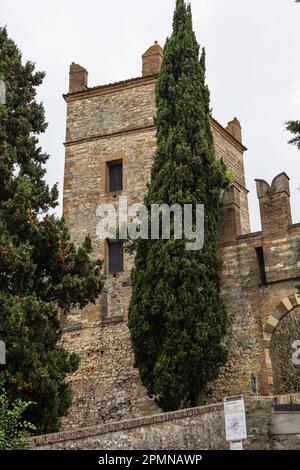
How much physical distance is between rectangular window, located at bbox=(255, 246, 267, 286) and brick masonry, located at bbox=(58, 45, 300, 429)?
0.02 m

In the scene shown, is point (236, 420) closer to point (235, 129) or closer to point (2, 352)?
point (2, 352)

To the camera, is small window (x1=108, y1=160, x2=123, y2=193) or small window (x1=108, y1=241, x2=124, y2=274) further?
small window (x1=108, y1=160, x2=123, y2=193)

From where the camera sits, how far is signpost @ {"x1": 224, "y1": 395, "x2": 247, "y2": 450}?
30.7ft

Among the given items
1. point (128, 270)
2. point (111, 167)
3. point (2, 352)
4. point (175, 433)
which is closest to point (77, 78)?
point (111, 167)

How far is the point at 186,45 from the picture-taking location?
1864 centimetres

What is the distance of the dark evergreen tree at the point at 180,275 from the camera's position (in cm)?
1503

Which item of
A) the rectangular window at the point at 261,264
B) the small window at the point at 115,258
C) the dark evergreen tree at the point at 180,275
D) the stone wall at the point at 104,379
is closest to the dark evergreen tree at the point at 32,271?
the dark evergreen tree at the point at 180,275

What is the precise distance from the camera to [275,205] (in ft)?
54.3

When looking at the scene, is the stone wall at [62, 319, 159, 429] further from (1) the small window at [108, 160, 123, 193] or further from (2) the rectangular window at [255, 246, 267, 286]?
(1) the small window at [108, 160, 123, 193]

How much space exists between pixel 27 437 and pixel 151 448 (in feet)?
6.91

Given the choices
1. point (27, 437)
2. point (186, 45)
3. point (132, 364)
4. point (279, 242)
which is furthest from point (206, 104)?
point (27, 437)

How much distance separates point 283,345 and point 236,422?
27.4ft

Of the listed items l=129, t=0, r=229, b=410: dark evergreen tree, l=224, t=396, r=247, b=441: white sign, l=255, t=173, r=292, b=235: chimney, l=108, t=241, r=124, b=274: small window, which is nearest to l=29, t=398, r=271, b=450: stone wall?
l=224, t=396, r=247, b=441: white sign
